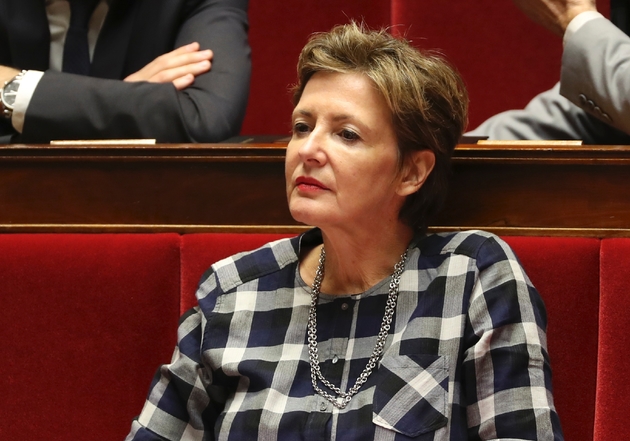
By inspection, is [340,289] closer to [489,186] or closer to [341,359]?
[341,359]

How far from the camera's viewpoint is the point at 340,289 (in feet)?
3.85

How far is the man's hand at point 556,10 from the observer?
1.36 metres

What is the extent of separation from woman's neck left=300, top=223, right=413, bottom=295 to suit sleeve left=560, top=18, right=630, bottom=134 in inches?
14.6

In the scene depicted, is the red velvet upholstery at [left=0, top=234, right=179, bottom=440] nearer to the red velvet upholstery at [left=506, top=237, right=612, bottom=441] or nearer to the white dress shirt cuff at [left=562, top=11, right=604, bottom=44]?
the red velvet upholstery at [left=506, top=237, right=612, bottom=441]

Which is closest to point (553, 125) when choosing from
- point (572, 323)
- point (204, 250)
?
point (572, 323)

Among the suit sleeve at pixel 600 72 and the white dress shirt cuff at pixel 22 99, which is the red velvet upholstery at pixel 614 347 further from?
the white dress shirt cuff at pixel 22 99

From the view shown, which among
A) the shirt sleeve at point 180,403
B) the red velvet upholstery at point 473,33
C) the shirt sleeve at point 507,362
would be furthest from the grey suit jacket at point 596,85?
the red velvet upholstery at point 473,33

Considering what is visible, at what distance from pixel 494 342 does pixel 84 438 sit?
27.0 inches

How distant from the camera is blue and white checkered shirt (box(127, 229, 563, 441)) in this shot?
101cm

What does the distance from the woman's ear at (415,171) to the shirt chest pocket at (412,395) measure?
0.23 m

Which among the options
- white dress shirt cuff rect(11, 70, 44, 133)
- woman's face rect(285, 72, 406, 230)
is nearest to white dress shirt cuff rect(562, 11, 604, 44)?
woman's face rect(285, 72, 406, 230)

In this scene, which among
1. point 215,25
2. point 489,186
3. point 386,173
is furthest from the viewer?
point 215,25

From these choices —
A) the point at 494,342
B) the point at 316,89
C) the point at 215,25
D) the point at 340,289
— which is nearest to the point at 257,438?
the point at 340,289

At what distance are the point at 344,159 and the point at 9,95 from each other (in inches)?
26.3
